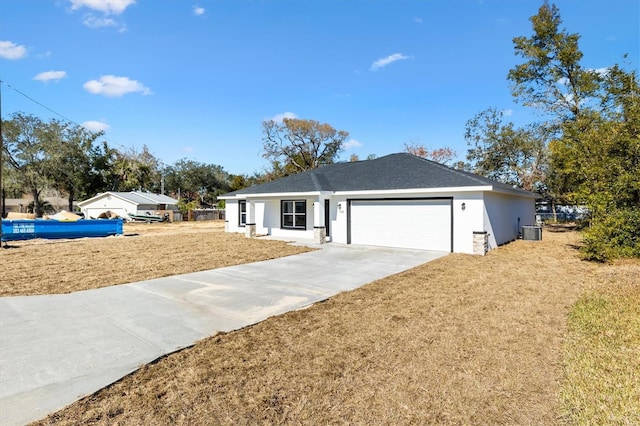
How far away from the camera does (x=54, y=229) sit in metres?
17.8

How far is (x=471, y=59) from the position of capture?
1756 centimetres

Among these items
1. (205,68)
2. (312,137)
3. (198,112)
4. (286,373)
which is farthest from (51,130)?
(286,373)

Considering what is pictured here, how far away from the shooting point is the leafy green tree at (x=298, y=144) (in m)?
41.7

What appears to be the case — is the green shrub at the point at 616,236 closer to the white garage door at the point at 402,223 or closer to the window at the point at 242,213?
the white garage door at the point at 402,223

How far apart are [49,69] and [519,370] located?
71.4ft

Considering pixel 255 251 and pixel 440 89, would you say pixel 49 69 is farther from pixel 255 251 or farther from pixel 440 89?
pixel 440 89

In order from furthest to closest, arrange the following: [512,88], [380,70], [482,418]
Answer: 1. [512,88]
2. [380,70]
3. [482,418]

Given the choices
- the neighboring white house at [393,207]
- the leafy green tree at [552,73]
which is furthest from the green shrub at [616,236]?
the leafy green tree at [552,73]

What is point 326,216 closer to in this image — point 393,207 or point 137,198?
point 393,207

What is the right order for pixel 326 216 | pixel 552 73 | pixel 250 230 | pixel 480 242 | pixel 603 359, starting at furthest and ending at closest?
pixel 552 73 < pixel 250 230 < pixel 326 216 < pixel 480 242 < pixel 603 359

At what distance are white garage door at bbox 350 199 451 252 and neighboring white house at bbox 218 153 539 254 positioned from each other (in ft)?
0.12

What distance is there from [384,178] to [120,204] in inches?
1255

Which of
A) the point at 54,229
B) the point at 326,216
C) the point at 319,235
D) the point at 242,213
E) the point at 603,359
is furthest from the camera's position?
the point at 242,213

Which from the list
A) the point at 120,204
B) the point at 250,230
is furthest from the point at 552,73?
the point at 120,204
